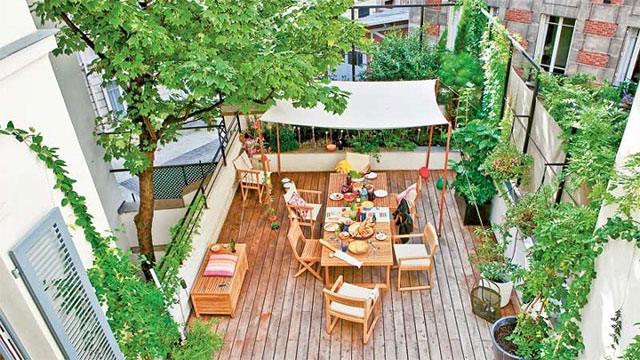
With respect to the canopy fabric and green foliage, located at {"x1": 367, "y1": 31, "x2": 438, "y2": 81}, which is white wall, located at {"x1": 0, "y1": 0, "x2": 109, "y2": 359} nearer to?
the canopy fabric

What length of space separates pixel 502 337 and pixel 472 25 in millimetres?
6640

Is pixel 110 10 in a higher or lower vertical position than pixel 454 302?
higher

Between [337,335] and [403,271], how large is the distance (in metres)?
1.58

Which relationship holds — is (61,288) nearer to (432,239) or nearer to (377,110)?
(432,239)

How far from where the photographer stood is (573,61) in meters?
9.98

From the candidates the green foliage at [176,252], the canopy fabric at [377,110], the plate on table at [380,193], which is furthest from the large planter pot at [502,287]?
the green foliage at [176,252]

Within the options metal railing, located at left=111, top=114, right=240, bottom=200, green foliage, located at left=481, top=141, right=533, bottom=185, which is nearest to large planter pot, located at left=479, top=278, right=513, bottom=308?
green foliage, located at left=481, top=141, right=533, bottom=185

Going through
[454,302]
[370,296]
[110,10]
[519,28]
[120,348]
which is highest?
[110,10]

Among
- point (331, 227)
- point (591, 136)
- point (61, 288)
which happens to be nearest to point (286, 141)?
point (331, 227)

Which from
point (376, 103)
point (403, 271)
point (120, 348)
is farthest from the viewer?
point (376, 103)

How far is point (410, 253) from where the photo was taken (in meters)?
6.30

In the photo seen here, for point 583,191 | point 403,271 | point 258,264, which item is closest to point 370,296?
point 403,271

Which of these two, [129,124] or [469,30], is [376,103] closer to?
[469,30]

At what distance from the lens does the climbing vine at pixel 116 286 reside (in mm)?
2809
